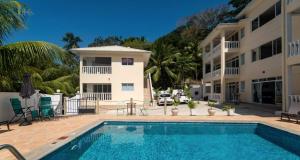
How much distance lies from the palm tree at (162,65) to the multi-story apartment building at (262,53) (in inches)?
497

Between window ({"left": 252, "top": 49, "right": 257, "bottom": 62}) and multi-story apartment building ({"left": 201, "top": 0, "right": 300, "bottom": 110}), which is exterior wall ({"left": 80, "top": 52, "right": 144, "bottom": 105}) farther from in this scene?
window ({"left": 252, "top": 49, "right": 257, "bottom": 62})

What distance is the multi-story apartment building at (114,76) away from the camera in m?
29.2

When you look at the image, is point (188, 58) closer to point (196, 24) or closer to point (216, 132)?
point (196, 24)

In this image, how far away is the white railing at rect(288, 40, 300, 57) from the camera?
55.0 ft

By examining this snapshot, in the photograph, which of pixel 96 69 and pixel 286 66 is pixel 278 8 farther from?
pixel 96 69

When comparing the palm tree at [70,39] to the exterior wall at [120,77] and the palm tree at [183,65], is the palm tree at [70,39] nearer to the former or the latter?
the palm tree at [183,65]

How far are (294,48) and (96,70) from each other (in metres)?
18.4

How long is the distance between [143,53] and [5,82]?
1594 centimetres

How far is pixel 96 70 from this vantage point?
29391 millimetres

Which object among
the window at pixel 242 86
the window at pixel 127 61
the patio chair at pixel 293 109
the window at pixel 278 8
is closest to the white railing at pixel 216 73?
the window at pixel 242 86

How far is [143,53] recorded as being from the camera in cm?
2967

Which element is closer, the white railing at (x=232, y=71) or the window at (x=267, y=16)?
the window at (x=267, y=16)

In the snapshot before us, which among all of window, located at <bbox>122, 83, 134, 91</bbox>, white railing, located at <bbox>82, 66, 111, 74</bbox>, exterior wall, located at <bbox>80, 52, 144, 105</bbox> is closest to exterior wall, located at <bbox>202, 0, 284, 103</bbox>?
exterior wall, located at <bbox>80, 52, 144, 105</bbox>

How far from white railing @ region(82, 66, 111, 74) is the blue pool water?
13.5 m
